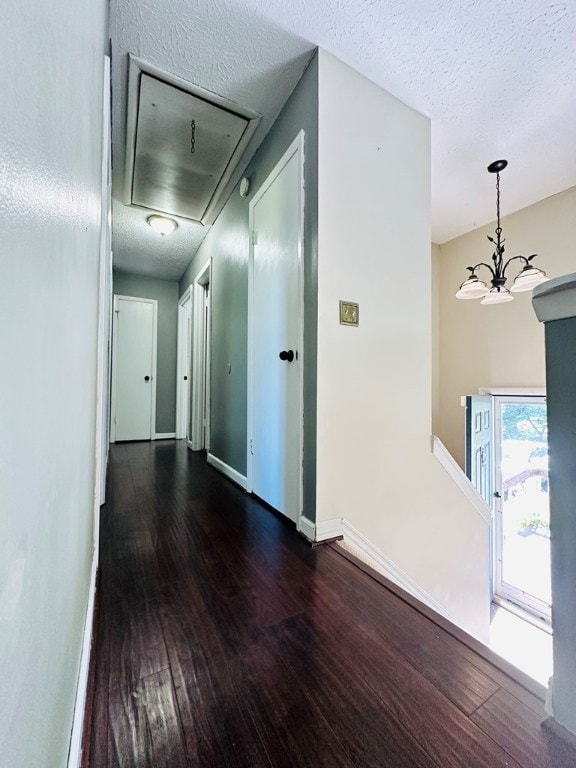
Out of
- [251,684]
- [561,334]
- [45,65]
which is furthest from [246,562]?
[45,65]

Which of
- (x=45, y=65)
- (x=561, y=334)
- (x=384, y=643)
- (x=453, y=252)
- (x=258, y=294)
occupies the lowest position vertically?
(x=384, y=643)

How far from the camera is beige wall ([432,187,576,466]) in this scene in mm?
3074

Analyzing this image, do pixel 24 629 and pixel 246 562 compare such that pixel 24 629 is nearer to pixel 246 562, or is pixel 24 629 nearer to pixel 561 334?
pixel 561 334

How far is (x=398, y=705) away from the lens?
2.60ft

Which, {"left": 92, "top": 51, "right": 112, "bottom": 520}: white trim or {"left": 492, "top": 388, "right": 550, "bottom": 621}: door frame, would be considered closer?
{"left": 92, "top": 51, "right": 112, "bottom": 520}: white trim

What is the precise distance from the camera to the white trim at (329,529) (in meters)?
1.58

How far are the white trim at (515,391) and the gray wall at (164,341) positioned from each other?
4.19 meters

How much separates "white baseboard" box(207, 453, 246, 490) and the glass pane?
2911 millimetres

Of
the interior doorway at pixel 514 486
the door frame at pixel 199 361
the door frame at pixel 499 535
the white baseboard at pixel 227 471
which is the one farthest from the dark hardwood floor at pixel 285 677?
the door frame at pixel 499 535

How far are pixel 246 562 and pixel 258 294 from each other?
162 cm

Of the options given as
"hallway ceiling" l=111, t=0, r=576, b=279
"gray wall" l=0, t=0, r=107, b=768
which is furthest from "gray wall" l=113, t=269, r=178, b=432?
"gray wall" l=0, t=0, r=107, b=768

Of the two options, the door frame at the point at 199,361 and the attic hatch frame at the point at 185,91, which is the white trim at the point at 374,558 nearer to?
the door frame at the point at 199,361

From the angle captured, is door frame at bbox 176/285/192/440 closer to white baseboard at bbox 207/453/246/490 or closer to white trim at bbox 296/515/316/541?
white baseboard at bbox 207/453/246/490

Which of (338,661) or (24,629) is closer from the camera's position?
(24,629)
